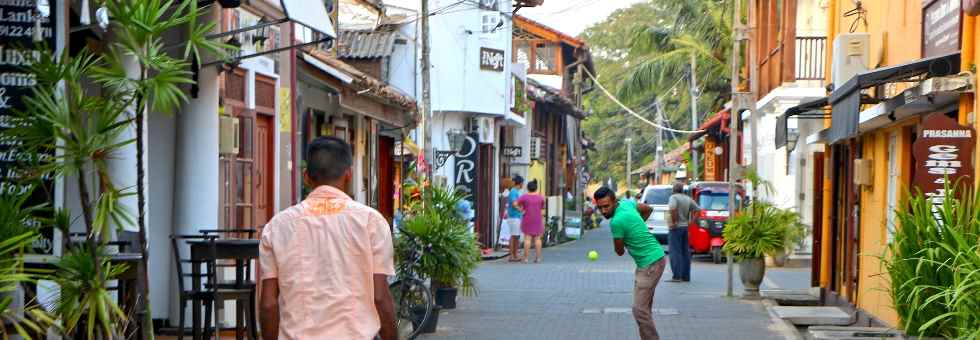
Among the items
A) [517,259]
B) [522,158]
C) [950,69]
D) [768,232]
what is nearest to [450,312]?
[768,232]

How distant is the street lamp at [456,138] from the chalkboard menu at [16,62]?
26753 millimetres

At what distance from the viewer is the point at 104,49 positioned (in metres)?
9.32

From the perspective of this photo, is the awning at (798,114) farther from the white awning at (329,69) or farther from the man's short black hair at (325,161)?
the man's short black hair at (325,161)

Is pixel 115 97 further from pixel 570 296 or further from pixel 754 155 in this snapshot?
pixel 754 155

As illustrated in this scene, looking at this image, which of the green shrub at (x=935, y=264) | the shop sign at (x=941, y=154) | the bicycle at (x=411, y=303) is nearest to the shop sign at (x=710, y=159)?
the bicycle at (x=411, y=303)

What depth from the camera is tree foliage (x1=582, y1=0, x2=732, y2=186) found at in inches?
1679

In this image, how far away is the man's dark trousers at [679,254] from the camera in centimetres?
2269

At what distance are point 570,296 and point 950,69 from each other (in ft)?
30.6

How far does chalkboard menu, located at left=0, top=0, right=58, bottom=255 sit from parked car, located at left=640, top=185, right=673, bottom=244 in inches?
1073

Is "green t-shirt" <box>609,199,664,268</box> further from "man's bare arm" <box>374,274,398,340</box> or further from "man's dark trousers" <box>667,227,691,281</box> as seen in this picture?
"man's dark trousers" <box>667,227,691,281</box>

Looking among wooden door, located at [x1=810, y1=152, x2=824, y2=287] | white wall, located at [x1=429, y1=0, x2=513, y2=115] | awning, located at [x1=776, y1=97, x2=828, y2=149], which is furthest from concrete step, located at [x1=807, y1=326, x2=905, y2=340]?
white wall, located at [x1=429, y1=0, x2=513, y2=115]

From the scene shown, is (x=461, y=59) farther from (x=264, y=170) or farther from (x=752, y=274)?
(x=264, y=170)

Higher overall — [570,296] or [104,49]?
[104,49]

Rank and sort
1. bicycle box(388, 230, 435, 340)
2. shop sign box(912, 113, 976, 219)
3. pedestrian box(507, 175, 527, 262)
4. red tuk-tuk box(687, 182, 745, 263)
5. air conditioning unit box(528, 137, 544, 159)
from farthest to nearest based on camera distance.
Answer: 1. air conditioning unit box(528, 137, 544, 159)
2. red tuk-tuk box(687, 182, 745, 263)
3. pedestrian box(507, 175, 527, 262)
4. bicycle box(388, 230, 435, 340)
5. shop sign box(912, 113, 976, 219)
